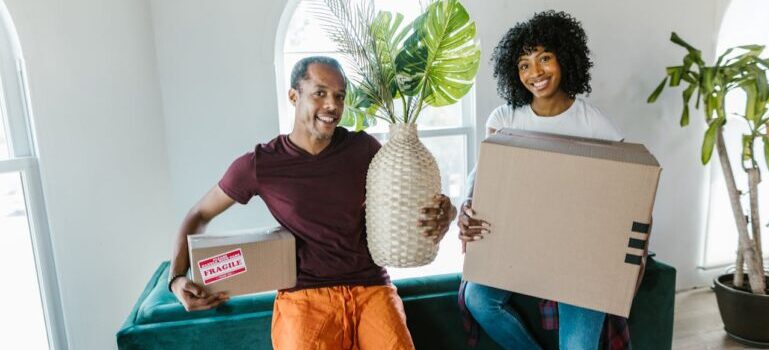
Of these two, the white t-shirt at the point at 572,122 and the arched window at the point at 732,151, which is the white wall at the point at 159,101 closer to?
the arched window at the point at 732,151

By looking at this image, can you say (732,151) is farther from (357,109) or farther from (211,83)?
(211,83)

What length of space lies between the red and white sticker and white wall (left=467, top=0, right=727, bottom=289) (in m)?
1.49

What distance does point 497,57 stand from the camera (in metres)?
1.72

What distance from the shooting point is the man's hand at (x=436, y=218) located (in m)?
1.29

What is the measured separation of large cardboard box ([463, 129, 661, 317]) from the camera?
1.14m

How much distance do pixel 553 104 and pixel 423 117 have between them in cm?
93

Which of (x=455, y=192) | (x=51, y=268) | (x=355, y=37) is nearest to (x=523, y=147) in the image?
(x=355, y=37)

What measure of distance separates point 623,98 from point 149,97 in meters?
2.26

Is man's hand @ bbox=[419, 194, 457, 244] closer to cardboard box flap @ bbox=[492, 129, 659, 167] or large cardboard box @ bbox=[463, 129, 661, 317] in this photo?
large cardboard box @ bbox=[463, 129, 661, 317]

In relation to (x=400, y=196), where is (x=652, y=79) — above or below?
above

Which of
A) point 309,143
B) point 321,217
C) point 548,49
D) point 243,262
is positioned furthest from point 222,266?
point 548,49

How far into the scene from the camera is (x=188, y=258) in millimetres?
1362

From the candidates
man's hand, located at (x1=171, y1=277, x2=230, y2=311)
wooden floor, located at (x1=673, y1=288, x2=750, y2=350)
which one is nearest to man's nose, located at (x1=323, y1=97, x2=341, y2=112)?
man's hand, located at (x1=171, y1=277, x2=230, y2=311)

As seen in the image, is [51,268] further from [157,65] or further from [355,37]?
[355,37]
